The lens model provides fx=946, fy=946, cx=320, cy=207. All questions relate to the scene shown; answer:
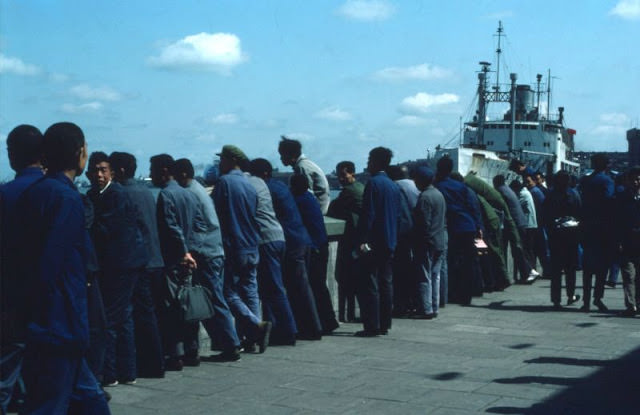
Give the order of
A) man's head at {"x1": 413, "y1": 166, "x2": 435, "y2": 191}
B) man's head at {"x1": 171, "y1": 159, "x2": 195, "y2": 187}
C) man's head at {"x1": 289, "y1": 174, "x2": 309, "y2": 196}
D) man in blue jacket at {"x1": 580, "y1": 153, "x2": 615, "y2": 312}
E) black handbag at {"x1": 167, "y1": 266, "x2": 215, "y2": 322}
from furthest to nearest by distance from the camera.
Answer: man in blue jacket at {"x1": 580, "y1": 153, "x2": 615, "y2": 312} → man's head at {"x1": 413, "y1": 166, "x2": 435, "y2": 191} → man's head at {"x1": 289, "y1": 174, "x2": 309, "y2": 196} → man's head at {"x1": 171, "y1": 159, "x2": 195, "y2": 187} → black handbag at {"x1": 167, "y1": 266, "x2": 215, "y2": 322}

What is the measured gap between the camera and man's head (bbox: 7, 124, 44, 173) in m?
5.17

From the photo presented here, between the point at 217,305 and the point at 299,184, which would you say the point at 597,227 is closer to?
the point at 299,184

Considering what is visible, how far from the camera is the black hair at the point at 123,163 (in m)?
7.20

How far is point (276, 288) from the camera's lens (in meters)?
8.91

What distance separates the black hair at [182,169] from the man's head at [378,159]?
264cm

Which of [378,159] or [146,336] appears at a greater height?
[378,159]

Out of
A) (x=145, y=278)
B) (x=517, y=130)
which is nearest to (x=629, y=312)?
(x=145, y=278)

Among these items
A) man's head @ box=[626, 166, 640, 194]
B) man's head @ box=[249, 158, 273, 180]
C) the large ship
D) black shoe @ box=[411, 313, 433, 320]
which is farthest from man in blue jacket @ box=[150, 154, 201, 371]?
the large ship

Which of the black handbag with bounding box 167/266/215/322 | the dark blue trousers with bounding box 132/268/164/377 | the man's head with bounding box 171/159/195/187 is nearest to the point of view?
the dark blue trousers with bounding box 132/268/164/377

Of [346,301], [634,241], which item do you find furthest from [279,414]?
[634,241]

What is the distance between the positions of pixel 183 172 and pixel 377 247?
8.32ft

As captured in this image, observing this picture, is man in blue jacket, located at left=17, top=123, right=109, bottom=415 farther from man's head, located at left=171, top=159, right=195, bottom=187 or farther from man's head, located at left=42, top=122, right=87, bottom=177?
man's head, located at left=171, top=159, right=195, bottom=187

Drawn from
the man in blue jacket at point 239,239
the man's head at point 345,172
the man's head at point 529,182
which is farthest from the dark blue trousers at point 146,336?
the man's head at point 529,182

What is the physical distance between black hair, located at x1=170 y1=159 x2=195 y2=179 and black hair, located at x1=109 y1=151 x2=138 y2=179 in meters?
0.60
